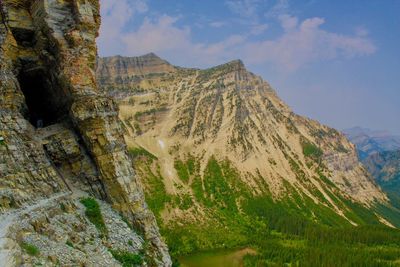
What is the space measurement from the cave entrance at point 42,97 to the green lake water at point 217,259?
3730 inches

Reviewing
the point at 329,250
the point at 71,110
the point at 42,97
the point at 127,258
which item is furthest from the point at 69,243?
the point at 329,250

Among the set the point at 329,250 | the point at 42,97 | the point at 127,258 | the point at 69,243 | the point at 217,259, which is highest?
the point at 42,97

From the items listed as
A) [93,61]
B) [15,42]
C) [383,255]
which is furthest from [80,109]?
[383,255]

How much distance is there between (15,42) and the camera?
50.8 meters

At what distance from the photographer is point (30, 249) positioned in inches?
1136

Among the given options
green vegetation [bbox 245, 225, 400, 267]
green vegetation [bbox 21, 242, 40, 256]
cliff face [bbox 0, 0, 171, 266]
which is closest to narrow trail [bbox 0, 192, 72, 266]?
green vegetation [bbox 21, 242, 40, 256]

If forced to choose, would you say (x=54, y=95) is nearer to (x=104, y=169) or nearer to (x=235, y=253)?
(x=104, y=169)

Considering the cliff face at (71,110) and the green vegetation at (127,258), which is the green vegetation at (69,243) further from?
the cliff face at (71,110)

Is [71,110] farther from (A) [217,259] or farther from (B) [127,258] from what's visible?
(A) [217,259]

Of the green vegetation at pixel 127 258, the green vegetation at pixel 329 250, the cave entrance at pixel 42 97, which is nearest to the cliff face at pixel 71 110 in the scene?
the cave entrance at pixel 42 97

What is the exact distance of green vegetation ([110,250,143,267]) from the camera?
131 ft

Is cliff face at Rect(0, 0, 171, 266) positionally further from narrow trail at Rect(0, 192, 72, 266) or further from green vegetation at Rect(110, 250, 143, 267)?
narrow trail at Rect(0, 192, 72, 266)

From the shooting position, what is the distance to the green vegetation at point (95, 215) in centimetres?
4219

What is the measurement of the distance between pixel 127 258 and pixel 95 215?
5491 mm
